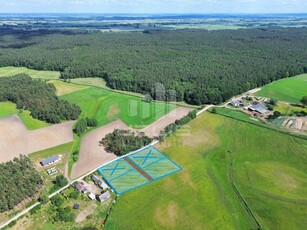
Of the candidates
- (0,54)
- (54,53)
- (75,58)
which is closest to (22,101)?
(75,58)

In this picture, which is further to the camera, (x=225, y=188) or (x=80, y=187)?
(x=225, y=188)

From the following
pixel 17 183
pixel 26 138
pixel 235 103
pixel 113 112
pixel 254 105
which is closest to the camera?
pixel 17 183

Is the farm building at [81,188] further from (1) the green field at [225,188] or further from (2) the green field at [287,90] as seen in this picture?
(2) the green field at [287,90]

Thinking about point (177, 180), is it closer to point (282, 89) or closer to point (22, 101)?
point (22, 101)

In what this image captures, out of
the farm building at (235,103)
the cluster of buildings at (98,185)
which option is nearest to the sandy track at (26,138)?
the cluster of buildings at (98,185)

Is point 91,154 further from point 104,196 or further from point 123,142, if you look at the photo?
point 104,196
